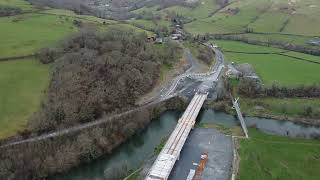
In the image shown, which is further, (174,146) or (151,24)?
(151,24)

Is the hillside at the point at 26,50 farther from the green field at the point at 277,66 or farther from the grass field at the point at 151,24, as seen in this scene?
the green field at the point at 277,66

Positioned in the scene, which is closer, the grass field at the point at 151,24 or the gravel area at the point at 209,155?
the gravel area at the point at 209,155

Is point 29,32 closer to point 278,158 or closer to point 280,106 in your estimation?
point 280,106

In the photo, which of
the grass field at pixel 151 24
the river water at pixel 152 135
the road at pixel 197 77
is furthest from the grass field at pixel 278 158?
the grass field at pixel 151 24

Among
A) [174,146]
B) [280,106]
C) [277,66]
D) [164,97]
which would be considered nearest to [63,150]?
[174,146]

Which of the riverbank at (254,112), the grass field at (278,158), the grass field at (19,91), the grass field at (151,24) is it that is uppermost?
the grass field at (151,24)

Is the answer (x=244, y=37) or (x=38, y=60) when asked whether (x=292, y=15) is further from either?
(x=38, y=60)

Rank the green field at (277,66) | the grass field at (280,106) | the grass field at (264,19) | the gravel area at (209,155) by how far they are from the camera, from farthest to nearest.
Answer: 1. the grass field at (264,19)
2. the green field at (277,66)
3. the grass field at (280,106)
4. the gravel area at (209,155)

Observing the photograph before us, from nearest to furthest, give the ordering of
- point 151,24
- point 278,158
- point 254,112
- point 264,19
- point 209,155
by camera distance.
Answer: point 278,158 < point 209,155 < point 254,112 < point 151,24 < point 264,19

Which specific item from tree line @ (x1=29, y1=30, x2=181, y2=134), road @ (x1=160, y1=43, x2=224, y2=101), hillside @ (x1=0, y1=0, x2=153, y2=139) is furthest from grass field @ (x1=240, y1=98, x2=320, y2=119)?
hillside @ (x1=0, y1=0, x2=153, y2=139)
